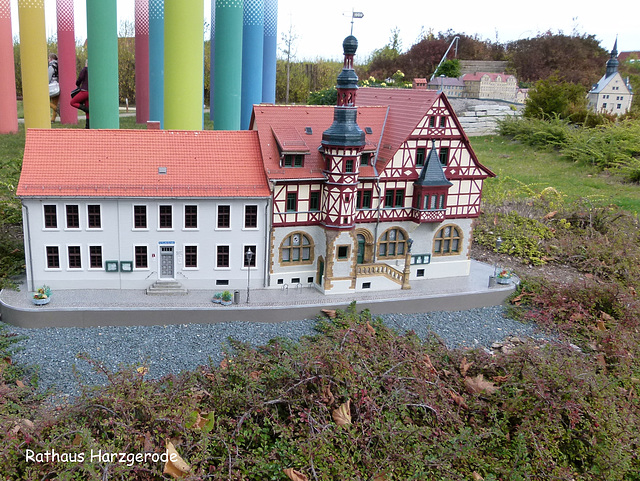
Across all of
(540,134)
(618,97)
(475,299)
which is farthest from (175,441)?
(618,97)

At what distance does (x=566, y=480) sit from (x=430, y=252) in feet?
41.1

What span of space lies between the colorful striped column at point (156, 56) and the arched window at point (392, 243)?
19.6 m

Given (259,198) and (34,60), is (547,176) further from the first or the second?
(34,60)

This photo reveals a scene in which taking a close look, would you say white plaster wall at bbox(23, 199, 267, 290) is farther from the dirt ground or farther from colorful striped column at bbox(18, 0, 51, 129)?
colorful striped column at bbox(18, 0, 51, 129)

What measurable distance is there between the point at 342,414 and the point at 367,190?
11.4m

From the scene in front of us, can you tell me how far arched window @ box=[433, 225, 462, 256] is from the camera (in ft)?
77.1

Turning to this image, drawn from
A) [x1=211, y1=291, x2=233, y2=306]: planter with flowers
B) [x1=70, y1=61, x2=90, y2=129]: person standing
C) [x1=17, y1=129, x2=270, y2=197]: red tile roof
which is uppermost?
[x1=70, y1=61, x2=90, y2=129]: person standing

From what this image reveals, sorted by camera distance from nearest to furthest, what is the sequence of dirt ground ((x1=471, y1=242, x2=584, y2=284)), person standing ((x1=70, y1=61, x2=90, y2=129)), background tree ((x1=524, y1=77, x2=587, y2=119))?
dirt ground ((x1=471, y1=242, x2=584, y2=284))
person standing ((x1=70, y1=61, x2=90, y2=129))
background tree ((x1=524, y1=77, x2=587, y2=119))

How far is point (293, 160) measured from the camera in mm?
20859

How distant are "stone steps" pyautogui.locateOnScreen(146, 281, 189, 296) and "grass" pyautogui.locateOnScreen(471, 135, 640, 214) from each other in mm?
18915

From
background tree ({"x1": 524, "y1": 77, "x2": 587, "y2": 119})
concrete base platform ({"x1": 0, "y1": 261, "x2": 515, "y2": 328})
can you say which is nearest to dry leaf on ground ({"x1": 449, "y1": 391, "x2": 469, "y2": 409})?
concrete base platform ({"x1": 0, "y1": 261, "x2": 515, "y2": 328})

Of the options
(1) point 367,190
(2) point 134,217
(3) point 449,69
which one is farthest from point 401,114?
(3) point 449,69

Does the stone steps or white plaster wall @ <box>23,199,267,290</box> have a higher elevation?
white plaster wall @ <box>23,199,267,290</box>

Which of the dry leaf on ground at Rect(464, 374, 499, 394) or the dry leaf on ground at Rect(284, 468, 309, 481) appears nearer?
the dry leaf on ground at Rect(284, 468, 309, 481)
